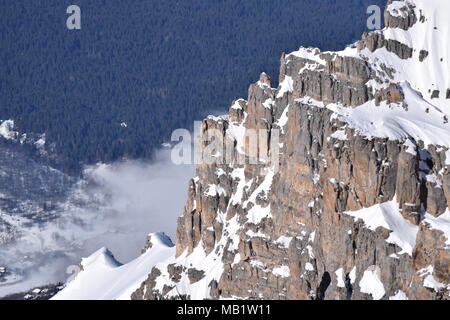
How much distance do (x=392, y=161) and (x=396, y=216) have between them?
20.6ft

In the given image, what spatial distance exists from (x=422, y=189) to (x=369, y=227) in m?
7.36

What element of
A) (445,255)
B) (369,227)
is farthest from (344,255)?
(445,255)

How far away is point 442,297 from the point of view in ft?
605
